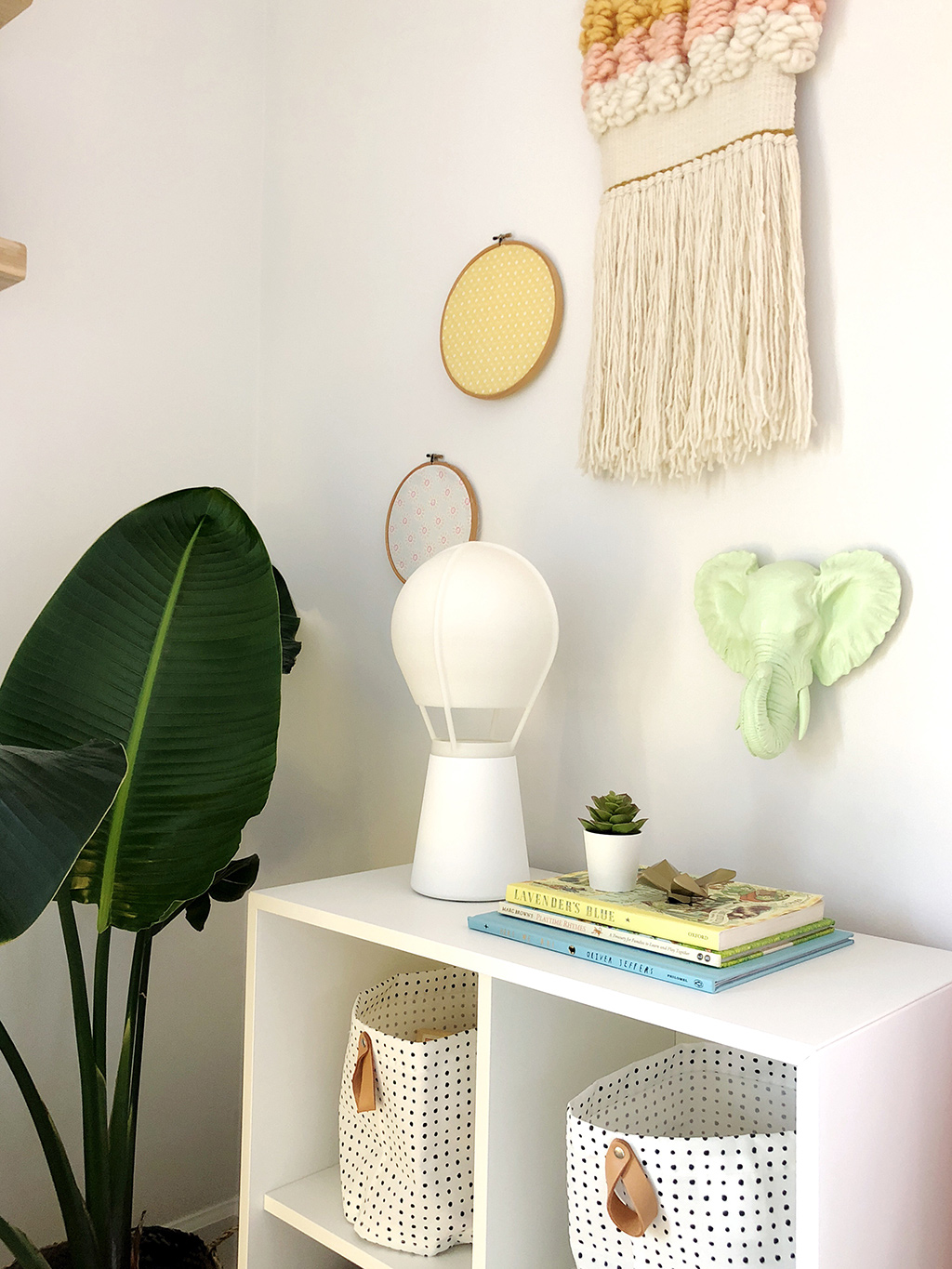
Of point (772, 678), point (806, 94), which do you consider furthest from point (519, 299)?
point (772, 678)

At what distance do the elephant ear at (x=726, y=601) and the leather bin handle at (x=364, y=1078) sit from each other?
55 cm

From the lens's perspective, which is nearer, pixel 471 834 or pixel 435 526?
pixel 471 834

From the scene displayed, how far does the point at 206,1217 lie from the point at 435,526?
46.0 inches

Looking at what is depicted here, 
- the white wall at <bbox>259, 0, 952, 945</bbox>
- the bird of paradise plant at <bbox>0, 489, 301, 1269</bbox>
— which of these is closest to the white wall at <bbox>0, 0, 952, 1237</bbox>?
the white wall at <bbox>259, 0, 952, 945</bbox>

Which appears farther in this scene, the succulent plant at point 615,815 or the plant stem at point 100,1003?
the plant stem at point 100,1003

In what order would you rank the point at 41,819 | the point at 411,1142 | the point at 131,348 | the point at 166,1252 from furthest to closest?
the point at 131,348 < the point at 166,1252 < the point at 411,1142 < the point at 41,819

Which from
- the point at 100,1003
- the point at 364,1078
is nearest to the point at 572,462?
the point at 364,1078

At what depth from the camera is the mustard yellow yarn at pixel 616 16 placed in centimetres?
111

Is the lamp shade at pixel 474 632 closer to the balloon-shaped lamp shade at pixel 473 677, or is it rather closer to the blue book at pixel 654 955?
the balloon-shaped lamp shade at pixel 473 677

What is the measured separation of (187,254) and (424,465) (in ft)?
1.93

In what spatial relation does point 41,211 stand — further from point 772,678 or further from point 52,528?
point 772,678

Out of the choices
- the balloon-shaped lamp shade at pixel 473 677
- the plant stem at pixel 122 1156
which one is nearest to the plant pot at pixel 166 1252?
the plant stem at pixel 122 1156

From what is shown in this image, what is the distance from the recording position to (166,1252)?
1.27 meters

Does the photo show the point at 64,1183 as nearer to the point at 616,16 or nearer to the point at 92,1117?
the point at 92,1117
